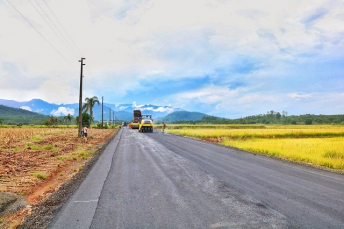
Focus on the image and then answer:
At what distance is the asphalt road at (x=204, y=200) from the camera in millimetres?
4668

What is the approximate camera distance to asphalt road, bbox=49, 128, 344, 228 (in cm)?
467

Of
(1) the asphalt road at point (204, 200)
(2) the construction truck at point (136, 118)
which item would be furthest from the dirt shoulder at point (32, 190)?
(2) the construction truck at point (136, 118)

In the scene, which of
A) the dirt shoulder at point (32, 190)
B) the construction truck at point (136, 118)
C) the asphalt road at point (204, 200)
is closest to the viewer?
the asphalt road at point (204, 200)

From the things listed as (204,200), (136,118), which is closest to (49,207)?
(204,200)

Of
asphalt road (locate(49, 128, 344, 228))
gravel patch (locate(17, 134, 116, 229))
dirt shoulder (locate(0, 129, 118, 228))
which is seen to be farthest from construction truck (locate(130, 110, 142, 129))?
gravel patch (locate(17, 134, 116, 229))

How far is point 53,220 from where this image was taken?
15.9 feet

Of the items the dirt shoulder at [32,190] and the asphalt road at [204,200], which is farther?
the dirt shoulder at [32,190]

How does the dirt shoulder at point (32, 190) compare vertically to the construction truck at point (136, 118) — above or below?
below

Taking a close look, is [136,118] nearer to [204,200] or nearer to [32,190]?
[32,190]

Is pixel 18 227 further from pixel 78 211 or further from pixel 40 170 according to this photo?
pixel 40 170

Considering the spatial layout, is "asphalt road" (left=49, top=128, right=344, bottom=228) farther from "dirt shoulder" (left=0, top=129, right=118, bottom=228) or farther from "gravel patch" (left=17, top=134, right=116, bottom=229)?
"dirt shoulder" (left=0, top=129, right=118, bottom=228)

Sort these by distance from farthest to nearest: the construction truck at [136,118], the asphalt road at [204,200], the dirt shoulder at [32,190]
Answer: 1. the construction truck at [136,118]
2. the dirt shoulder at [32,190]
3. the asphalt road at [204,200]

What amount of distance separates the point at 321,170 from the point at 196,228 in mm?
8774

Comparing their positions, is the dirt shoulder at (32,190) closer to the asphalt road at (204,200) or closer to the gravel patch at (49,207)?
the gravel patch at (49,207)
